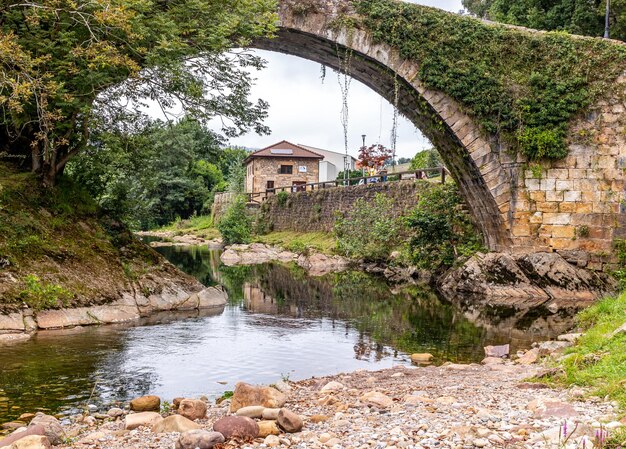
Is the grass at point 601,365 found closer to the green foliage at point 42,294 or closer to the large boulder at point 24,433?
the large boulder at point 24,433

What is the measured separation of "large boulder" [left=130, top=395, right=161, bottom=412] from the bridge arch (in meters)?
9.86

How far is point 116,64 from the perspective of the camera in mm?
9719

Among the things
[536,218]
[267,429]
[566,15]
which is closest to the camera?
[267,429]

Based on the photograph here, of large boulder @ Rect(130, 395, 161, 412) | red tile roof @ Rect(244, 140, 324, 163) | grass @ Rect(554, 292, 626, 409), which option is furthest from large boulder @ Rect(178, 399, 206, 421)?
red tile roof @ Rect(244, 140, 324, 163)

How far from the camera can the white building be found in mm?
57469

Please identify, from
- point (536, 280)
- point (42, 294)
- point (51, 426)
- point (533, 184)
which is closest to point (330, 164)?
point (533, 184)

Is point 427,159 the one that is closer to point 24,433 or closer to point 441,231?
point 441,231

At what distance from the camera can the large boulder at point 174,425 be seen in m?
4.56

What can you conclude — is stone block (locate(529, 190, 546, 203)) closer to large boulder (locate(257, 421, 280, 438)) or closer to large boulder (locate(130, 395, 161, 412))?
large boulder (locate(130, 395, 161, 412))

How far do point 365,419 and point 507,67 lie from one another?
11898 mm

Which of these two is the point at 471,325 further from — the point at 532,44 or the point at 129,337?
the point at 532,44

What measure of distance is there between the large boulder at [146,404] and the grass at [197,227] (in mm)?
35647

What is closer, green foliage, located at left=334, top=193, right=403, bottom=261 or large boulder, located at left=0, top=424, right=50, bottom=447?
large boulder, located at left=0, top=424, right=50, bottom=447

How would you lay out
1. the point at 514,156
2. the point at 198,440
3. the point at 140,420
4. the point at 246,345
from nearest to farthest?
the point at 198,440, the point at 140,420, the point at 246,345, the point at 514,156
